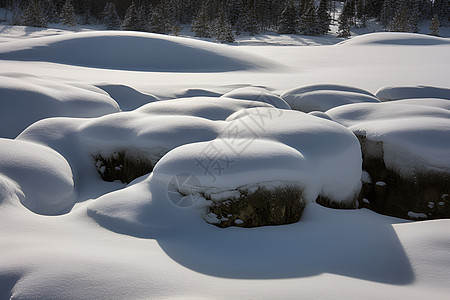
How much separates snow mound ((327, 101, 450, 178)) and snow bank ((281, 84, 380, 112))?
42.8 inches

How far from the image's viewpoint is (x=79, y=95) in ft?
14.8

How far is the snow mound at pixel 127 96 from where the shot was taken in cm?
522

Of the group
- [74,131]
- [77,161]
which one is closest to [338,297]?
[77,161]

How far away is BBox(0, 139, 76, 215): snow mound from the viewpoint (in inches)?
94.8

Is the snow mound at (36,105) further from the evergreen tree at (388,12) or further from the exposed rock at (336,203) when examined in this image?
the evergreen tree at (388,12)

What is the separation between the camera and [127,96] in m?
5.38

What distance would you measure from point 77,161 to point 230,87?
353cm

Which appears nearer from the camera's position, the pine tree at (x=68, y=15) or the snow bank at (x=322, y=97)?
→ the snow bank at (x=322, y=97)

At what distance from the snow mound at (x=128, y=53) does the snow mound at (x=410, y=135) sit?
19.1 feet

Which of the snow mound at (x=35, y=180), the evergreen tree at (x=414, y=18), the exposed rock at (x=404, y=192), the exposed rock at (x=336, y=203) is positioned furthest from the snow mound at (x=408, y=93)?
the evergreen tree at (x=414, y=18)

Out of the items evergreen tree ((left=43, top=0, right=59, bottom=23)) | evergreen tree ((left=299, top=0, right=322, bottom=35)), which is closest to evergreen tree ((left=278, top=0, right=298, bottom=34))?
evergreen tree ((left=299, top=0, right=322, bottom=35))

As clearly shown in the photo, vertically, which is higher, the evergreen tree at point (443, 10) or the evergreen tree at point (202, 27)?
the evergreen tree at point (443, 10)

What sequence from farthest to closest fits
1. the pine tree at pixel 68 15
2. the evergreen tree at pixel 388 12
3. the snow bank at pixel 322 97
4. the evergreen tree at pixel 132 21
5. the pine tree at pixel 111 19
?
1. the evergreen tree at pixel 388 12
2. the pine tree at pixel 111 19
3. the pine tree at pixel 68 15
4. the evergreen tree at pixel 132 21
5. the snow bank at pixel 322 97

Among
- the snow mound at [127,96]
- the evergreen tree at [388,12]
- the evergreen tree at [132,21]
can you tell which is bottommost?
the snow mound at [127,96]
